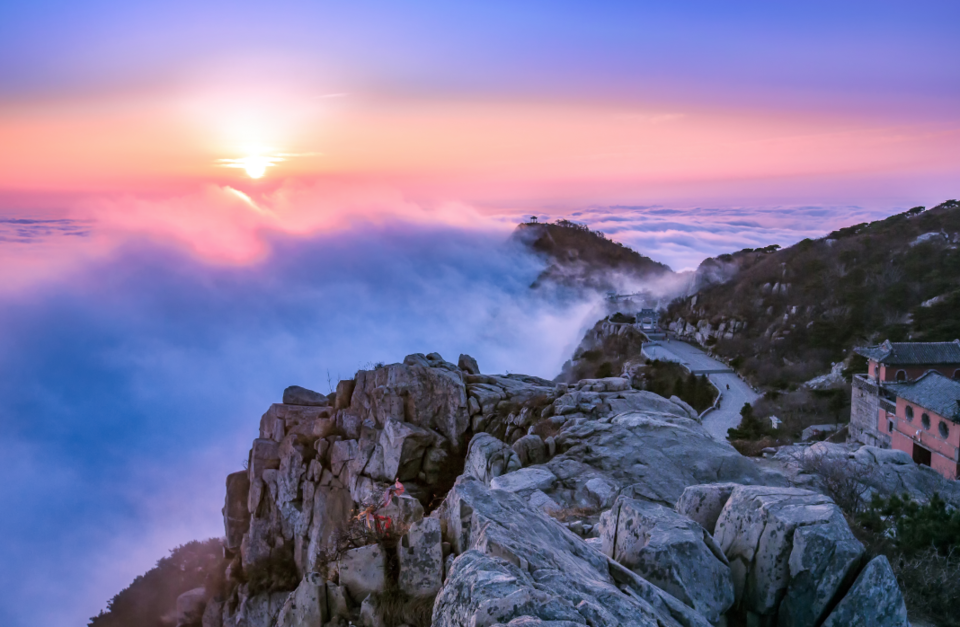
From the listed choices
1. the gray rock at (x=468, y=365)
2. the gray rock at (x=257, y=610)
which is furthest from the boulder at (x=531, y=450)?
the gray rock at (x=257, y=610)

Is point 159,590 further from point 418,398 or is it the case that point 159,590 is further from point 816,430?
point 816,430

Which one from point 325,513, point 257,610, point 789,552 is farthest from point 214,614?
point 789,552

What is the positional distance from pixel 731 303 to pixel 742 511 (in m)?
70.0

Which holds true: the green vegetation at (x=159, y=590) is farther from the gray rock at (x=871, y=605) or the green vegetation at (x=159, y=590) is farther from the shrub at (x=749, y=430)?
the gray rock at (x=871, y=605)

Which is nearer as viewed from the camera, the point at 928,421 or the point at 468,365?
the point at 468,365

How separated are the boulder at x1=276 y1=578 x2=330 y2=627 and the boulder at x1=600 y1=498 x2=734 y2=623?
12.2 ft

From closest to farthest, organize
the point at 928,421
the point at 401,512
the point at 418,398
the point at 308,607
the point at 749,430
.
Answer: the point at 308,607 → the point at 401,512 → the point at 418,398 → the point at 928,421 → the point at 749,430

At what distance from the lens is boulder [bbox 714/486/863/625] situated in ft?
25.5

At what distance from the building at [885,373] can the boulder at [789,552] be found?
3339 centimetres

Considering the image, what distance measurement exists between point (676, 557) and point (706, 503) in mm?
2448

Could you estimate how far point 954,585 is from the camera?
9492 mm

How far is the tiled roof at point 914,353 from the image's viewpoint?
3803 centimetres

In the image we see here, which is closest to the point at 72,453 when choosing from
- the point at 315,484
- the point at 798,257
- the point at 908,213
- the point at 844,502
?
the point at 315,484

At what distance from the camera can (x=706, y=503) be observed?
32.6 ft
